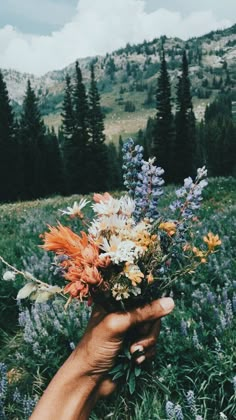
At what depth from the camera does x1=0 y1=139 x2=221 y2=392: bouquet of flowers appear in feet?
7.82

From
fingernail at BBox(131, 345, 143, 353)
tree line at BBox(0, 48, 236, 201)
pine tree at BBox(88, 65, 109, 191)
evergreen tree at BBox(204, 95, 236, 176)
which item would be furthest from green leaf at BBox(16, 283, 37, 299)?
evergreen tree at BBox(204, 95, 236, 176)

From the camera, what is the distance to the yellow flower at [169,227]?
2.69m

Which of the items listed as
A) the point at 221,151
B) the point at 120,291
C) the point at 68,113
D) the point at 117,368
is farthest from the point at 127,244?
A: the point at 221,151

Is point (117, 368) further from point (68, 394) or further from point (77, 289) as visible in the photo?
point (77, 289)

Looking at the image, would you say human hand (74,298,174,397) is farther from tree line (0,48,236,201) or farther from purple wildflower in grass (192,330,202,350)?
tree line (0,48,236,201)

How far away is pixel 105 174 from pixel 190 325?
72084mm

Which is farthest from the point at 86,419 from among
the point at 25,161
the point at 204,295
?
the point at 25,161

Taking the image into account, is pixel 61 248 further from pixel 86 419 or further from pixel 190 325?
pixel 190 325

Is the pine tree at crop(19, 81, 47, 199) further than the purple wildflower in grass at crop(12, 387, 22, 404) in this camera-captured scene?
Yes

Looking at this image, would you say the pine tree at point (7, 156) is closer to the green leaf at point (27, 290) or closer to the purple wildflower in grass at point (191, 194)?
the green leaf at point (27, 290)

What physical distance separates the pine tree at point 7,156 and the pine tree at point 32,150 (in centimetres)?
268

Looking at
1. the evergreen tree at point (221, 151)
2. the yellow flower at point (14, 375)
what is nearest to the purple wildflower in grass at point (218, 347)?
the yellow flower at point (14, 375)

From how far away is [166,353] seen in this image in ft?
15.3

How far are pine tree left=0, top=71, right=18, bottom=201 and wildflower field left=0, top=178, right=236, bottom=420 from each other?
61658mm
